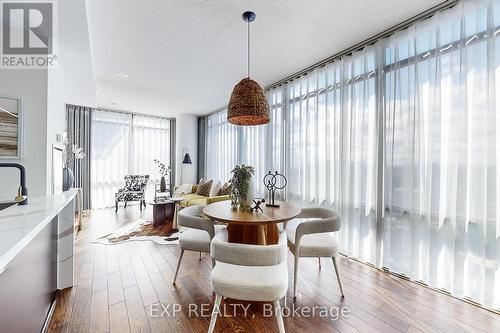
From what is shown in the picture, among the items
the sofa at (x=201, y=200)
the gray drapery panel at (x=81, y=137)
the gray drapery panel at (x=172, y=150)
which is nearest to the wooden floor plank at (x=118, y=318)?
the sofa at (x=201, y=200)

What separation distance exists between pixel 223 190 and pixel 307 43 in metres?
3.06

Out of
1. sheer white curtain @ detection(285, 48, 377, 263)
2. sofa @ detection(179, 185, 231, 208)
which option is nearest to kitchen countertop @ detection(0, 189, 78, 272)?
sofa @ detection(179, 185, 231, 208)

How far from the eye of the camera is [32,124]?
2.43 meters

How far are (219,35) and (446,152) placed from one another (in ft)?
8.92

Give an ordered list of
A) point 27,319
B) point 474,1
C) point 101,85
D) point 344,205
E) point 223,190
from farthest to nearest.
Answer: point 223,190 → point 101,85 → point 344,205 → point 474,1 → point 27,319

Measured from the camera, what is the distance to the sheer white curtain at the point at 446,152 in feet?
6.42

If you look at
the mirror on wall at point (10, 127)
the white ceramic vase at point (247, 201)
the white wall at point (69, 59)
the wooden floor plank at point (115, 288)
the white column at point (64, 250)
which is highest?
the white wall at point (69, 59)

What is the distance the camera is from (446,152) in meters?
2.23

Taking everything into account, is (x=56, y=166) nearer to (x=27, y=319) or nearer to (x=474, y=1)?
(x=27, y=319)

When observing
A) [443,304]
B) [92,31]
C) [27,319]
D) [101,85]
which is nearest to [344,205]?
[443,304]

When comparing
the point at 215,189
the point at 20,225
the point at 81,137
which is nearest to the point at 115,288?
the point at 20,225

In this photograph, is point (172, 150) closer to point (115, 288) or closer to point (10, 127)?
point (10, 127)

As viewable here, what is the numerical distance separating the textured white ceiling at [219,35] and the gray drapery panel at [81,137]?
2322 mm

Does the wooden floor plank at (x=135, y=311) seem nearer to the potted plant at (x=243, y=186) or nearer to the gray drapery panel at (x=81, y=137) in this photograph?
the potted plant at (x=243, y=186)
